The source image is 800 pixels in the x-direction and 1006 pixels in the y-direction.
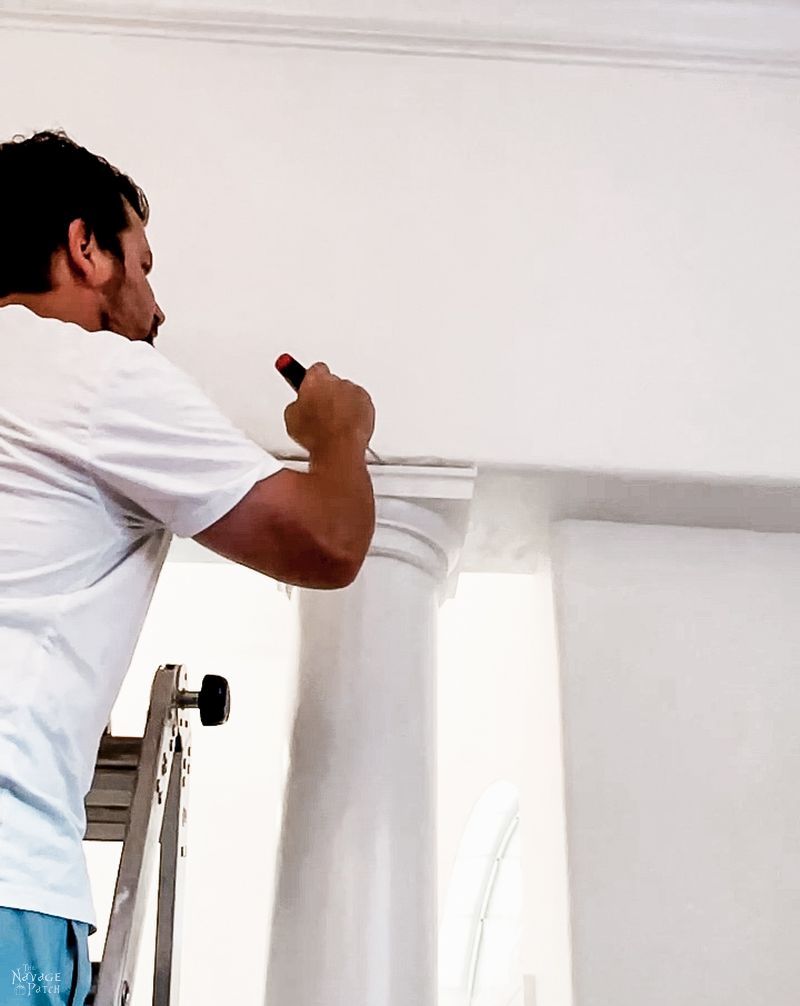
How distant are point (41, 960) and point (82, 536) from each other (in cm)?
34

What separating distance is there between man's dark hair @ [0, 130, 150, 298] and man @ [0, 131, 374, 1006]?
0.08 meters

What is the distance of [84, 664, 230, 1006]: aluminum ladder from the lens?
1096mm

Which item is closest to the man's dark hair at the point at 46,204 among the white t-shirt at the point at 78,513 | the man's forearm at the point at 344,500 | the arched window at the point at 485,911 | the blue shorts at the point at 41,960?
the white t-shirt at the point at 78,513

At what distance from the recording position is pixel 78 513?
3.33 ft

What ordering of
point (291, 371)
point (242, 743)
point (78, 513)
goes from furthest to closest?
point (242, 743) < point (291, 371) < point (78, 513)

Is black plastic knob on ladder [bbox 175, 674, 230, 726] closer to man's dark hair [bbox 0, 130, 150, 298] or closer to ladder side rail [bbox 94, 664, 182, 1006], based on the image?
ladder side rail [bbox 94, 664, 182, 1006]

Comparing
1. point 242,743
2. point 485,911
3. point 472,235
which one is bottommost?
point 485,911

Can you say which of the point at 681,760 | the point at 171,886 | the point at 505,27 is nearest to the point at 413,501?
the point at 681,760

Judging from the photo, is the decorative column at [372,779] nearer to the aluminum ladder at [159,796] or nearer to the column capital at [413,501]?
the column capital at [413,501]

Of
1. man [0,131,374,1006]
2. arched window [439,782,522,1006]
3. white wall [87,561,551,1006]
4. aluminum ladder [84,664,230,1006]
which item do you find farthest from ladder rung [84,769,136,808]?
arched window [439,782,522,1006]

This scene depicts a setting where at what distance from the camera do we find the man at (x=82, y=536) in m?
0.90

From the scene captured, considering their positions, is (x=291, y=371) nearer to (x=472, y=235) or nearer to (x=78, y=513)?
(x=78, y=513)

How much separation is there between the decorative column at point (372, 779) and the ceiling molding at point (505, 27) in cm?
78

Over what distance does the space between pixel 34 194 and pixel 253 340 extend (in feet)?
1.65
